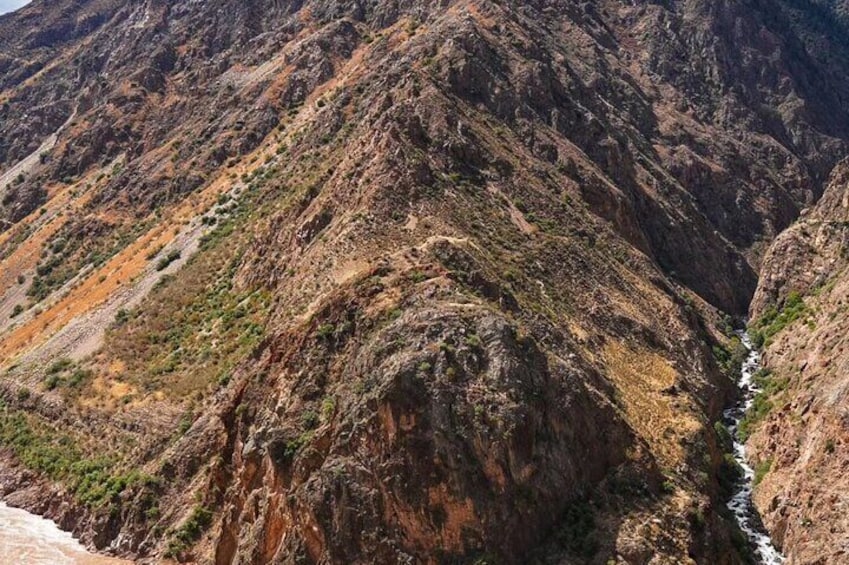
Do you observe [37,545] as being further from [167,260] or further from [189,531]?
[167,260]

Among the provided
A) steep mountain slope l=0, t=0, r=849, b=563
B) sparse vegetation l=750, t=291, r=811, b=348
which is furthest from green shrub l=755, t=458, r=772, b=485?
sparse vegetation l=750, t=291, r=811, b=348

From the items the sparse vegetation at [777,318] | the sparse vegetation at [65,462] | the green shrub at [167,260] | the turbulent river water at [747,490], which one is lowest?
the sparse vegetation at [65,462]

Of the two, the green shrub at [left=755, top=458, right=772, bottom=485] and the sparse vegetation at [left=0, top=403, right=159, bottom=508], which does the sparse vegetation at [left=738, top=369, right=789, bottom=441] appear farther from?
the sparse vegetation at [left=0, top=403, right=159, bottom=508]

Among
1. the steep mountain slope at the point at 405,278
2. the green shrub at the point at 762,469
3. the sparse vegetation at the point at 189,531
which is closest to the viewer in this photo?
the steep mountain slope at the point at 405,278

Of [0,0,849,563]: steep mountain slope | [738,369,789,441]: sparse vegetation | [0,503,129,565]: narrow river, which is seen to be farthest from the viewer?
[738,369,789,441]: sparse vegetation

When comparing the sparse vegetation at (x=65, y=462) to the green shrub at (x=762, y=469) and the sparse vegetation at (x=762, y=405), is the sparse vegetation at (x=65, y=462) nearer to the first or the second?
the green shrub at (x=762, y=469)

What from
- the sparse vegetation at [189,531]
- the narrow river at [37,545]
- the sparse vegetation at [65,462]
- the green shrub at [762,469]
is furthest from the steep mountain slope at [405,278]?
the green shrub at [762,469]

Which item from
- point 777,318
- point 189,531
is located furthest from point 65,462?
point 777,318
